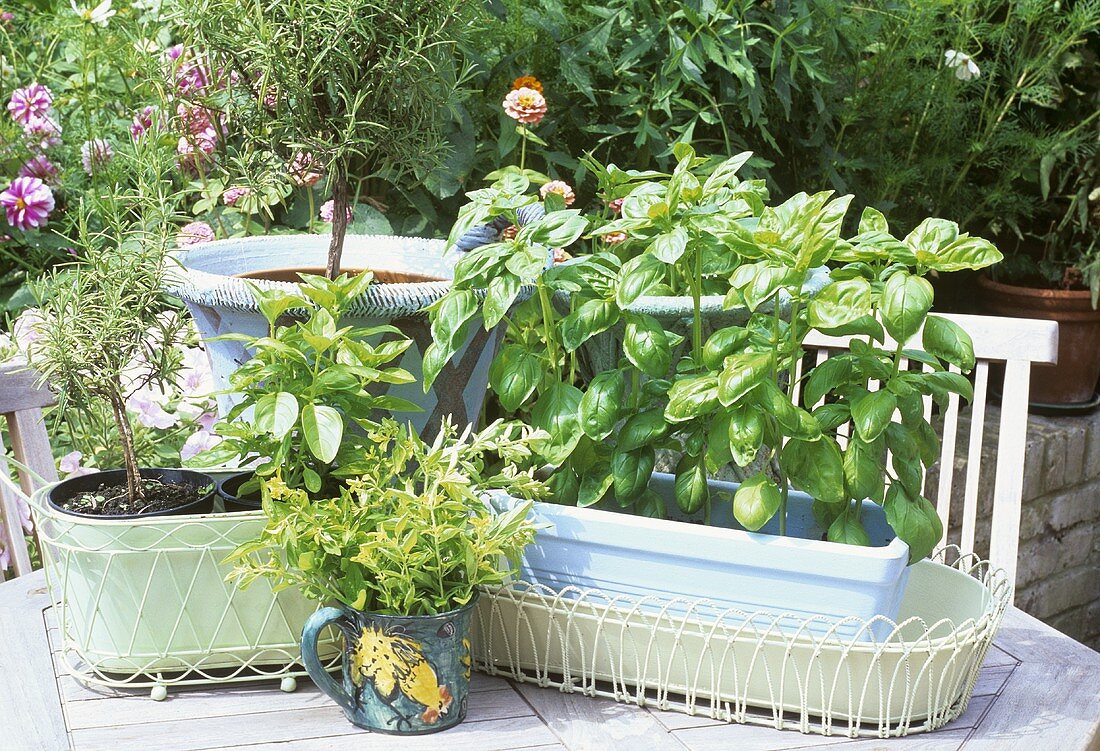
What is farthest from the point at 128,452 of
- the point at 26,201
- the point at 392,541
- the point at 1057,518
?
the point at 1057,518

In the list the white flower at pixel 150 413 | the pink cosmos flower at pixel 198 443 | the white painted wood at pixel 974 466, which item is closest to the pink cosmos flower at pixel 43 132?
the white flower at pixel 150 413

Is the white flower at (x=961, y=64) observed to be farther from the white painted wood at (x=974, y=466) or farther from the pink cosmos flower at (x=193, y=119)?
the pink cosmos flower at (x=193, y=119)

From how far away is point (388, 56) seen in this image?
1.02 metres

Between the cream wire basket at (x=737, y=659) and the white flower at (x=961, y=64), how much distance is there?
179 centimetres

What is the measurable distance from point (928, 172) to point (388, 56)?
6.18 feet

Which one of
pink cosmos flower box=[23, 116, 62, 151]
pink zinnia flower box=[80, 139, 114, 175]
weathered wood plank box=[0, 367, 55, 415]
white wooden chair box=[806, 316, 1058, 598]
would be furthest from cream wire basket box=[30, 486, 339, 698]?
pink cosmos flower box=[23, 116, 62, 151]

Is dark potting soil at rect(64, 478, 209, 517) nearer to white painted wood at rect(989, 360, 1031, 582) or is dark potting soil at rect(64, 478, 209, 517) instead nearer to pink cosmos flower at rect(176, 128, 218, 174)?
pink cosmos flower at rect(176, 128, 218, 174)

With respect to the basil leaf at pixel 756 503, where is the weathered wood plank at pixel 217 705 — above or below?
below

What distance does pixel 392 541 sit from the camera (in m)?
0.85

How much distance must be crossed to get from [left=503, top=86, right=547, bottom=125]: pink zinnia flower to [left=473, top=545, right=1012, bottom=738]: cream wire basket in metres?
1.10

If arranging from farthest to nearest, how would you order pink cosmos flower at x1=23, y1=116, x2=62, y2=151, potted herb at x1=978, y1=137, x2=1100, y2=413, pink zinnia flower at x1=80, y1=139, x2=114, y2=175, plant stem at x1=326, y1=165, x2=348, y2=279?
potted herb at x1=978, y1=137, x2=1100, y2=413 → pink cosmos flower at x1=23, y1=116, x2=62, y2=151 → pink zinnia flower at x1=80, y1=139, x2=114, y2=175 → plant stem at x1=326, y1=165, x2=348, y2=279

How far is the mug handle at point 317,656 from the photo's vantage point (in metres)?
0.88

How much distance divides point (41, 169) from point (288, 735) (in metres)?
1.75

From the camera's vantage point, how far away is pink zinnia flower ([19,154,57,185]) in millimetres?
2268
